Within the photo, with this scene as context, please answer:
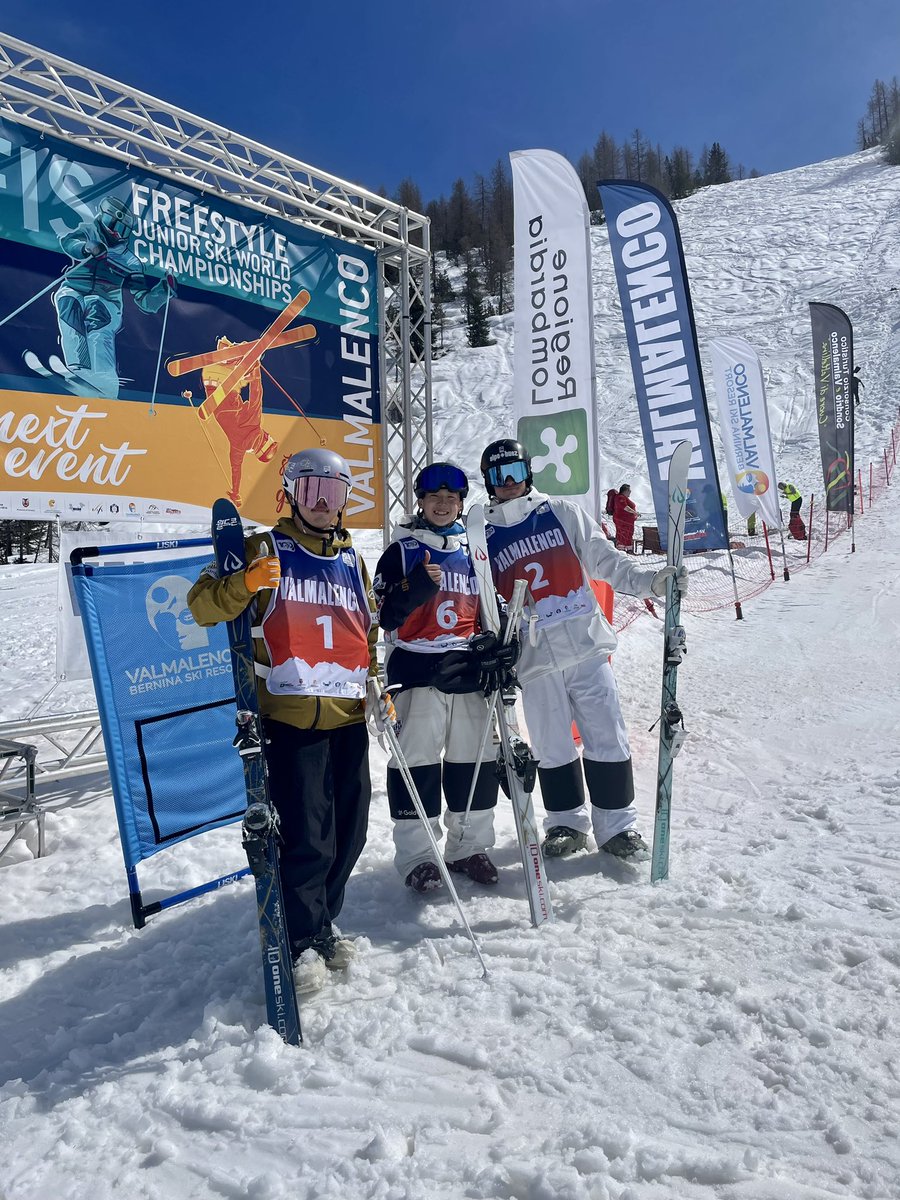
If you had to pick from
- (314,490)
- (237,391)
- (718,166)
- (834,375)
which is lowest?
(314,490)

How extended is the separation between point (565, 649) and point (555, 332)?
324 cm

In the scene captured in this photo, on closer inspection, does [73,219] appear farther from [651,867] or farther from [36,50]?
[651,867]

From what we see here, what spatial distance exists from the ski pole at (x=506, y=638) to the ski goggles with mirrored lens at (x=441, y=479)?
0.56 metres

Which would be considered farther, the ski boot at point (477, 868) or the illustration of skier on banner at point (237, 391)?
the illustration of skier on banner at point (237, 391)

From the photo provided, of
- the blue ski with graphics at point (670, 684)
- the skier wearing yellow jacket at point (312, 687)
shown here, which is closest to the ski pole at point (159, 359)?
the skier wearing yellow jacket at point (312, 687)

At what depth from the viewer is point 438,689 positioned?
10.8ft

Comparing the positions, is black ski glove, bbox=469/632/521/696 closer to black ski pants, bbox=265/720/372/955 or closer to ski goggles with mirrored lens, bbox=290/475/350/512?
black ski pants, bbox=265/720/372/955

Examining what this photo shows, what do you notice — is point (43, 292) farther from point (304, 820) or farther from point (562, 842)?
point (562, 842)

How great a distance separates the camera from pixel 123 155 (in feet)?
16.7

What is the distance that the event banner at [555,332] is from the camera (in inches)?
224

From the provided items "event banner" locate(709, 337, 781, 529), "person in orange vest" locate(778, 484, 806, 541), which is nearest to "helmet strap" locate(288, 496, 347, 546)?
"event banner" locate(709, 337, 781, 529)

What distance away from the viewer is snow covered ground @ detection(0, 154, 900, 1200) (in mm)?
1769

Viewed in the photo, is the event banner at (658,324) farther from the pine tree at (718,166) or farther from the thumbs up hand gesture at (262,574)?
the pine tree at (718,166)

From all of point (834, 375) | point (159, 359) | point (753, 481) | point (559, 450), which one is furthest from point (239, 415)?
point (834, 375)
